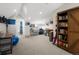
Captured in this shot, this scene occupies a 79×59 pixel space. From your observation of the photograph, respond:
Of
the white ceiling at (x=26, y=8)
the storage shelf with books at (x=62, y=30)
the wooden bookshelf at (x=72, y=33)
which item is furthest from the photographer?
the storage shelf with books at (x=62, y=30)

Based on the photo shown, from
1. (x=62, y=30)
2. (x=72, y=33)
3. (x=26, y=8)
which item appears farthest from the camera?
(x=26, y=8)

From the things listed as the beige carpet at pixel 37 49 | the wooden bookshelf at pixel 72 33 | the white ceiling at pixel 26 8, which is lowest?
the beige carpet at pixel 37 49

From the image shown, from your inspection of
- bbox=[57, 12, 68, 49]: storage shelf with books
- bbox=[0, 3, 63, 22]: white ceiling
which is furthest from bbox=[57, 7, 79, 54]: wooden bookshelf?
bbox=[0, 3, 63, 22]: white ceiling

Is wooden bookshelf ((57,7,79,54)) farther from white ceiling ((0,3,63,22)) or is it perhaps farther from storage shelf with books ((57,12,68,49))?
white ceiling ((0,3,63,22))

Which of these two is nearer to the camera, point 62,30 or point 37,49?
point 37,49

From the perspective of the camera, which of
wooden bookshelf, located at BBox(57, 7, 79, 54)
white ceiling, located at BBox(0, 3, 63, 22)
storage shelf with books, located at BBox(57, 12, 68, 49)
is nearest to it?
wooden bookshelf, located at BBox(57, 7, 79, 54)

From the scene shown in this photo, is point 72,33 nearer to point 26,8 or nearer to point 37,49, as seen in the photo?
point 37,49

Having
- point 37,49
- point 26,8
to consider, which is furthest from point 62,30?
point 26,8

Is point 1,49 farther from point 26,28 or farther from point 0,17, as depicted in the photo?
point 26,28

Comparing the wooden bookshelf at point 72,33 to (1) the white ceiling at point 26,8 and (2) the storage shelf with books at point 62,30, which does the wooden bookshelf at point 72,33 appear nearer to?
(2) the storage shelf with books at point 62,30

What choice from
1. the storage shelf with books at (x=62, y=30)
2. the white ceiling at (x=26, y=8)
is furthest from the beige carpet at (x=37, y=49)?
the white ceiling at (x=26, y=8)

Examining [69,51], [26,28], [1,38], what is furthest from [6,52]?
[26,28]

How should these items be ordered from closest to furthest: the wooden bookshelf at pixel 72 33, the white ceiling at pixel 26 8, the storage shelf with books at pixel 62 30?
the wooden bookshelf at pixel 72 33 < the white ceiling at pixel 26 8 < the storage shelf with books at pixel 62 30

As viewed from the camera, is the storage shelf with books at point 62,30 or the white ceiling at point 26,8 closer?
the white ceiling at point 26,8
